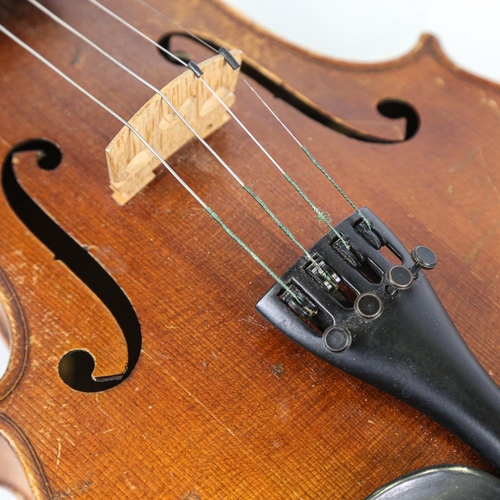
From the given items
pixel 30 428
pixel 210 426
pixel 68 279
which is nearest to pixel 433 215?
pixel 210 426

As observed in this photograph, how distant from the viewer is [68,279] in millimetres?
1090

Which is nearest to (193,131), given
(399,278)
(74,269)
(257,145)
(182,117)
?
(182,117)

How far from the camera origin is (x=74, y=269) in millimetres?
1101

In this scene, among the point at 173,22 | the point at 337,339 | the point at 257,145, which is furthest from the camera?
the point at 173,22

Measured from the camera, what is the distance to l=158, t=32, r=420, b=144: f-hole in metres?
1.28

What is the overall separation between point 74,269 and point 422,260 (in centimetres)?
57

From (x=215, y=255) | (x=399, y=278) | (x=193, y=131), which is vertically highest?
(x=399, y=278)

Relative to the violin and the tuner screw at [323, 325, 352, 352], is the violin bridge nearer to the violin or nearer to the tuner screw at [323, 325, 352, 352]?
the violin

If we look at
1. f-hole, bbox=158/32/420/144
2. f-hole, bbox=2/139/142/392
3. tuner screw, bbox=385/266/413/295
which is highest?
tuner screw, bbox=385/266/413/295

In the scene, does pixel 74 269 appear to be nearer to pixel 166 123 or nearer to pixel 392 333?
pixel 166 123

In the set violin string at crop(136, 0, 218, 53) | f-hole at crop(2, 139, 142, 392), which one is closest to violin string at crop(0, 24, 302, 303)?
f-hole at crop(2, 139, 142, 392)

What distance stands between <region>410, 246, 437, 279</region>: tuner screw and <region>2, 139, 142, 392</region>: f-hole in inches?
17.1

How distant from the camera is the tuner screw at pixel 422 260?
0.93 metres

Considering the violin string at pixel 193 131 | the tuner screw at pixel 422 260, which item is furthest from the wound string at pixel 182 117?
the tuner screw at pixel 422 260
